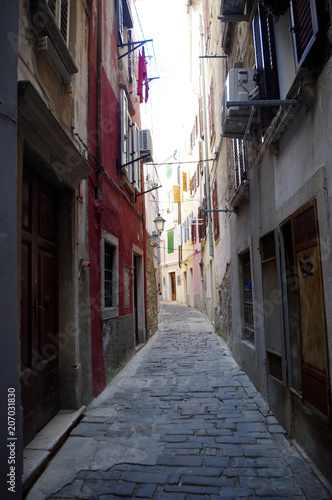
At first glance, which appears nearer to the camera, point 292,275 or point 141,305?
point 292,275

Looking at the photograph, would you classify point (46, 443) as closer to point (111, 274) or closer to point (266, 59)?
point (111, 274)

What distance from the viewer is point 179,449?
11.6 ft

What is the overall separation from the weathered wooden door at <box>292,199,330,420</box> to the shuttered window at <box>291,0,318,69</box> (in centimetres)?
118

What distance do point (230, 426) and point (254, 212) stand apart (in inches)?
116

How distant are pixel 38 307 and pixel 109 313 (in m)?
2.54

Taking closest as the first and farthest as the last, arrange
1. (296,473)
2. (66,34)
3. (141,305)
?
(296,473) → (66,34) → (141,305)

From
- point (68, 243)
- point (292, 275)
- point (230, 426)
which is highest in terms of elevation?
point (68, 243)

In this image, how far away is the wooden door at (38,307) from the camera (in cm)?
354

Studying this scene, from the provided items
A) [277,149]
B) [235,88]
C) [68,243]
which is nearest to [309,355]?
[277,149]

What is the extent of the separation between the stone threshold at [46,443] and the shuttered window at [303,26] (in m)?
3.77

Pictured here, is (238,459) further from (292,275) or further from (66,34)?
(66,34)

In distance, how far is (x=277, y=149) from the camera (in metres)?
4.09

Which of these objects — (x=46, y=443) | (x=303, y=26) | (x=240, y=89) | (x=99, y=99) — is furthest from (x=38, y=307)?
(x=99, y=99)

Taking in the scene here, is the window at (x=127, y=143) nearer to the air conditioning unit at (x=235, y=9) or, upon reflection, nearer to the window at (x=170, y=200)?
the air conditioning unit at (x=235, y=9)
